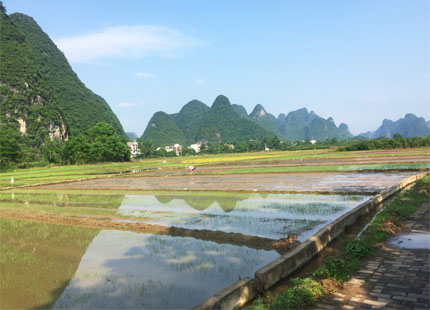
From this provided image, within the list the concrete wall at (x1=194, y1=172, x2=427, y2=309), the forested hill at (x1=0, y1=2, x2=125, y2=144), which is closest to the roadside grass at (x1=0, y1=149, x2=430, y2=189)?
the concrete wall at (x1=194, y1=172, x2=427, y2=309)

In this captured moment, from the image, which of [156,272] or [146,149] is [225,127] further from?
[156,272]

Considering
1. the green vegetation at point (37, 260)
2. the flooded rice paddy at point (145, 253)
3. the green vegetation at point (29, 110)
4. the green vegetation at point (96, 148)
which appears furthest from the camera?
the green vegetation at point (96, 148)

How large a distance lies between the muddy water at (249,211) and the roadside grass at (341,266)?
1475mm

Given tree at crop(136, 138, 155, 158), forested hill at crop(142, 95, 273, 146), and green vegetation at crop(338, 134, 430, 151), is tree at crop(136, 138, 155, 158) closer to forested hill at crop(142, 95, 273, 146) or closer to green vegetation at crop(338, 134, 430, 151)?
green vegetation at crop(338, 134, 430, 151)

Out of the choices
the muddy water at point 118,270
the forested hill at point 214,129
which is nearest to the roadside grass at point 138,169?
the muddy water at point 118,270

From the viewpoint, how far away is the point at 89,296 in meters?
5.20

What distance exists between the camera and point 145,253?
24.3 ft

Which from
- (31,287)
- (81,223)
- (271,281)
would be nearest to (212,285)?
(271,281)

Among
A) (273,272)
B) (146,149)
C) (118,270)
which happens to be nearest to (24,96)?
(146,149)

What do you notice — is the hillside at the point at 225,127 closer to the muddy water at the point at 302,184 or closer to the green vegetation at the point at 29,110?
the green vegetation at the point at 29,110

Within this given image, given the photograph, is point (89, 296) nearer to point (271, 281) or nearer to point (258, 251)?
point (271, 281)

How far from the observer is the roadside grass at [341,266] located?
407cm

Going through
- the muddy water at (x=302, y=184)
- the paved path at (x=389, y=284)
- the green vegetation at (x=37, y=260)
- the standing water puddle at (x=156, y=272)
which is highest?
the paved path at (x=389, y=284)

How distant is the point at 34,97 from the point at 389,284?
269ft
